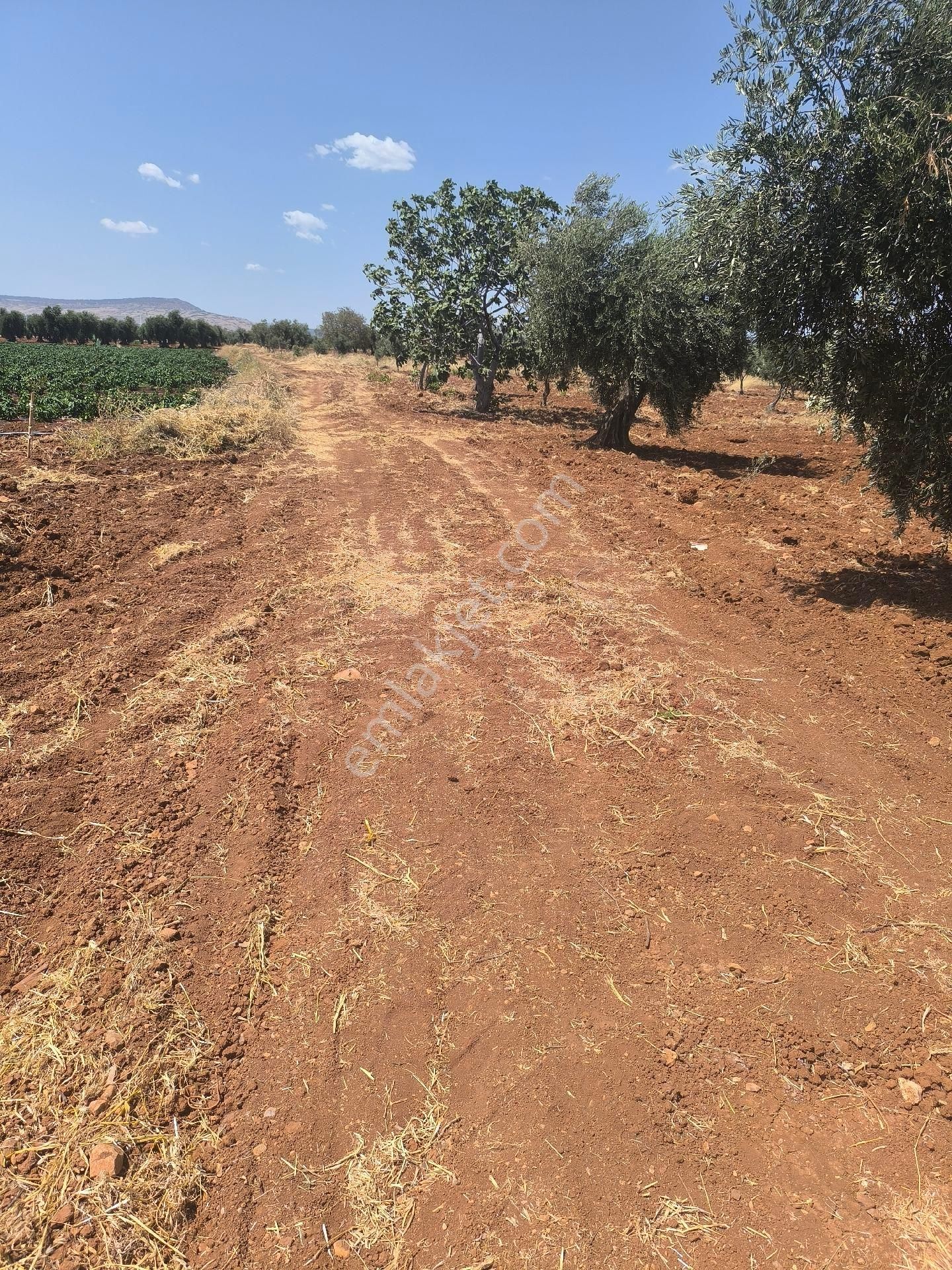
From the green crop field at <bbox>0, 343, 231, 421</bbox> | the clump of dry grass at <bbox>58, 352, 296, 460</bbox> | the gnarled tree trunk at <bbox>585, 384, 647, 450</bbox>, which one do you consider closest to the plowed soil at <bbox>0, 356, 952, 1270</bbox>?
the clump of dry grass at <bbox>58, 352, 296, 460</bbox>

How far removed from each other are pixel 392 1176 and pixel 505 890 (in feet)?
4.92

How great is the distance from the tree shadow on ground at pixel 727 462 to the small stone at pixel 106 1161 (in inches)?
539

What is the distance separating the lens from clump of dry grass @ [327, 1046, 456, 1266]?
235cm

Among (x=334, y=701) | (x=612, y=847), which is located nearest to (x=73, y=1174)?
(x=612, y=847)

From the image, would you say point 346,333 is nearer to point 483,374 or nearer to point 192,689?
point 483,374

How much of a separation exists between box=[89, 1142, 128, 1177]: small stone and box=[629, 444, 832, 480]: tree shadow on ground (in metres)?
13.7

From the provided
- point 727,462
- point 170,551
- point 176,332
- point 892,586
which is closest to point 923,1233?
point 892,586

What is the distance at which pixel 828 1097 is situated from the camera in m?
2.75

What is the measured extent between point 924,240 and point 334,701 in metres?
6.78

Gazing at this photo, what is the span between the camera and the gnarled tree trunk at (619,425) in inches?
625

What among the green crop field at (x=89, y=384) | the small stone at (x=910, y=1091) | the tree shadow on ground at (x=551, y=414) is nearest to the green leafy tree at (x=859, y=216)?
the small stone at (x=910, y=1091)

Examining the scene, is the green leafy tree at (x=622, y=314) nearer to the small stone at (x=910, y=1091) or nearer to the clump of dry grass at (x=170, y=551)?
the clump of dry grass at (x=170, y=551)

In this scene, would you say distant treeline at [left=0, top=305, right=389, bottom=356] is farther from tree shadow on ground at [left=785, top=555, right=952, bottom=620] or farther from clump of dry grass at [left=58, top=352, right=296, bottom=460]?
tree shadow on ground at [left=785, top=555, right=952, bottom=620]

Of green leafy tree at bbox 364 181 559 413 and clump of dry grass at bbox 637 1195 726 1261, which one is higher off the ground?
green leafy tree at bbox 364 181 559 413
